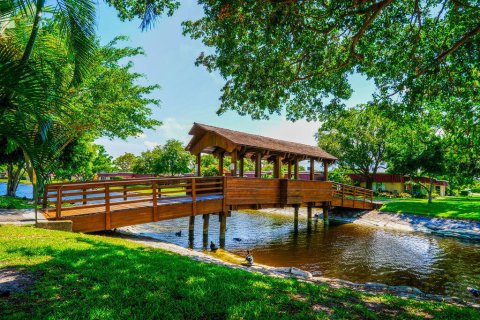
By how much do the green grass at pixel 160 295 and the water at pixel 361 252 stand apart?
5840mm

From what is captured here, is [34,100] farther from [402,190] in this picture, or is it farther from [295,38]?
[402,190]

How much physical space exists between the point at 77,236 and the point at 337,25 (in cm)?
1028

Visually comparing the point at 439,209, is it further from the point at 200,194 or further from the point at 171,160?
the point at 171,160

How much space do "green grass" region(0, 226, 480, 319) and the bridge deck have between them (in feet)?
12.0

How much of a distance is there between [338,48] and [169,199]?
965cm

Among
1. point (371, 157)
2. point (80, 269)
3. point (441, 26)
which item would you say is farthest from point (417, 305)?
point (371, 157)

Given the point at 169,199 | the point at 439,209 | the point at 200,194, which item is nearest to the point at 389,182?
the point at 439,209

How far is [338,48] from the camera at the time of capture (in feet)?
37.9

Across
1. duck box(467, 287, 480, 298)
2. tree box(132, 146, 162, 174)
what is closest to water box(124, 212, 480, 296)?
duck box(467, 287, 480, 298)

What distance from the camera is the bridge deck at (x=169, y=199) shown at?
408 inches

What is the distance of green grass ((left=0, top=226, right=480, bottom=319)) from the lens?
3.92 meters

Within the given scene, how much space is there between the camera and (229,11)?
26.2 ft

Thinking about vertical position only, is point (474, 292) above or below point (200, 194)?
below

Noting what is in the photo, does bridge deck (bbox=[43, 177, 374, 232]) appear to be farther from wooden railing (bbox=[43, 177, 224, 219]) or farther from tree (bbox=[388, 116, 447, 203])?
tree (bbox=[388, 116, 447, 203])
